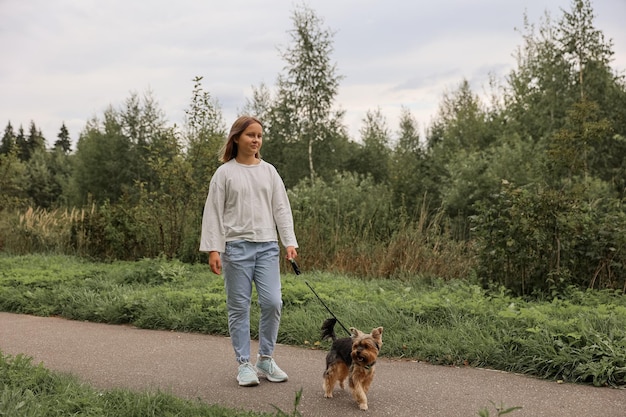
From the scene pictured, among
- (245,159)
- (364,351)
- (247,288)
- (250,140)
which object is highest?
(250,140)

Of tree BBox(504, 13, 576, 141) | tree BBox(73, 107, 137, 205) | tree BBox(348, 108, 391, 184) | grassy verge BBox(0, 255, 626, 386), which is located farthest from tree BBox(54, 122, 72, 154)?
grassy verge BBox(0, 255, 626, 386)

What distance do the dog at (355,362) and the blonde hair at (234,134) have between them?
1640mm

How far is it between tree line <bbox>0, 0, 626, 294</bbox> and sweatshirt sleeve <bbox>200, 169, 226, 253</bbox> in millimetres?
4368

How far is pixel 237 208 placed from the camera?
4.82 m

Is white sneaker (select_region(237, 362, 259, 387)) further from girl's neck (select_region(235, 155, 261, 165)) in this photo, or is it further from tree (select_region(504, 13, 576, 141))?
tree (select_region(504, 13, 576, 141))

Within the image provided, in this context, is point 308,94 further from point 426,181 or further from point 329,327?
point 329,327

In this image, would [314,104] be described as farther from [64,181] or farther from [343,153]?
[64,181]

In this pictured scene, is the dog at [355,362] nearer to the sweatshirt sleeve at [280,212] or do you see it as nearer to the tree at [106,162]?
the sweatshirt sleeve at [280,212]

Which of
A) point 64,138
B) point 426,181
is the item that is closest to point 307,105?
point 426,181

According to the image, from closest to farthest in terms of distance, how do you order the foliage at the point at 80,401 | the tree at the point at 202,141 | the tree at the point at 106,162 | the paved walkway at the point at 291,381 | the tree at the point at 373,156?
the foliage at the point at 80,401 → the paved walkway at the point at 291,381 → the tree at the point at 202,141 → the tree at the point at 373,156 → the tree at the point at 106,162

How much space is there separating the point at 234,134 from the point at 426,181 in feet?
48.7

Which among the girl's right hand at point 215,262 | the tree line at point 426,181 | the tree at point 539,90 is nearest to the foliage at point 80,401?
the girl's right hand at point 215,262

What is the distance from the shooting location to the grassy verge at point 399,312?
4988 mm

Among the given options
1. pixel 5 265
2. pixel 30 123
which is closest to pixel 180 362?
pixel 5 265
